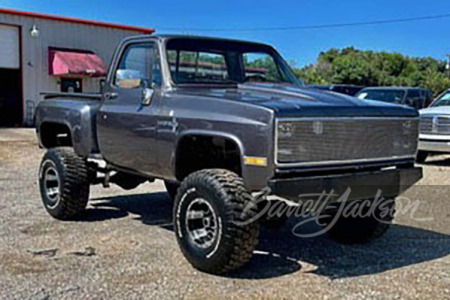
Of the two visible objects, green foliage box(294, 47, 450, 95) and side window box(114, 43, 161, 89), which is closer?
side window box(114, 43, 161, 89)

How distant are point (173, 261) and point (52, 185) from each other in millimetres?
2519

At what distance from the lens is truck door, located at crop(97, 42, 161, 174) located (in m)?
5.50

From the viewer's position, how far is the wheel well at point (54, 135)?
735 centimetres

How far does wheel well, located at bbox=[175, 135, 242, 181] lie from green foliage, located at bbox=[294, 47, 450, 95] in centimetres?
3557

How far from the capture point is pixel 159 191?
29.6ft

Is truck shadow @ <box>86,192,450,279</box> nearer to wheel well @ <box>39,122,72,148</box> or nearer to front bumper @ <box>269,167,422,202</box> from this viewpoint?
front bumper @ <box>269,167,422,202</box>

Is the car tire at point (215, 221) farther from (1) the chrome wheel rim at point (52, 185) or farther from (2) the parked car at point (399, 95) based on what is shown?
(2) the parked car at point (399, 95)

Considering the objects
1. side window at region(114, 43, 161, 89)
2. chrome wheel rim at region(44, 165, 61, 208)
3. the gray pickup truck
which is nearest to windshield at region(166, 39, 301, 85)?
the gray pickup truck

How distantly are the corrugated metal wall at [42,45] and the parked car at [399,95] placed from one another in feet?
47.5

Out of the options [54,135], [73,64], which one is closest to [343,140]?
[54,135]

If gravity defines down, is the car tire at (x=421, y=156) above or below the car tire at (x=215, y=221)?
below

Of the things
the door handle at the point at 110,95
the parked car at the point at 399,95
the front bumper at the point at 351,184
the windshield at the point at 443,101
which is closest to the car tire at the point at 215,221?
the front bumper at the point at 351,184

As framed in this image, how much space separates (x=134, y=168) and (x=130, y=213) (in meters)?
1.56

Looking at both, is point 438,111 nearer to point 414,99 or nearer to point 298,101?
point 414,99
